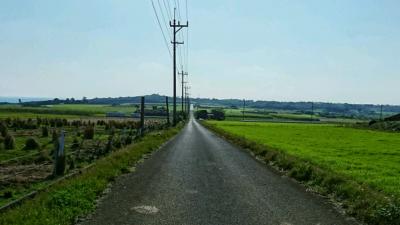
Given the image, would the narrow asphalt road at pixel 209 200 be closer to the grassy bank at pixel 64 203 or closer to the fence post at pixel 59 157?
the grassy bank at pixel 64 203

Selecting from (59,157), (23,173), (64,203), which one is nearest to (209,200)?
(64,203)

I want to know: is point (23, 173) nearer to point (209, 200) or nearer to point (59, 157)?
point (59, 157)

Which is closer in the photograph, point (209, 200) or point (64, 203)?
point (64, 203)

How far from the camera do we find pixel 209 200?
12258mm

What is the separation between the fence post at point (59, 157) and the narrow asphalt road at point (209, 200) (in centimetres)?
240

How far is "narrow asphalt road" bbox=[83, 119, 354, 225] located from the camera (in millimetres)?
10078

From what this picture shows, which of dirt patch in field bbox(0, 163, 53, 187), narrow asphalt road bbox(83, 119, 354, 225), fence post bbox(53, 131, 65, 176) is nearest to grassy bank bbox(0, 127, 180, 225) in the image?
narrow asphalt road bbox(83, 119, 354, 225)

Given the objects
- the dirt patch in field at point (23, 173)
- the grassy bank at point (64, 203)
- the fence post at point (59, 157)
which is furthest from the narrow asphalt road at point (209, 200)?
the dirt patch in field at point (23, 173)

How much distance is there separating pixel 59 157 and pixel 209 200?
7.05 meters

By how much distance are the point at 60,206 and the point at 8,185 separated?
21.5ft

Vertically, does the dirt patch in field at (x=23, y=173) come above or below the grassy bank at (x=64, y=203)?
below

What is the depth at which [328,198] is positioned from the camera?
1334 cm

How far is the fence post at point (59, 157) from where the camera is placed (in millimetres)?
16875

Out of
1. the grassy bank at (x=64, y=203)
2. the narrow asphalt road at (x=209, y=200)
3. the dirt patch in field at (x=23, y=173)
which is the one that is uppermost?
the grassy bank at (x=64, y=203)
